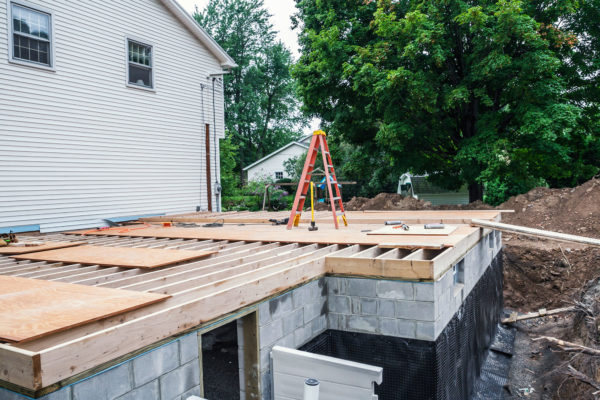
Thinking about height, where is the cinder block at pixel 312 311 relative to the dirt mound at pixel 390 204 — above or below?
below

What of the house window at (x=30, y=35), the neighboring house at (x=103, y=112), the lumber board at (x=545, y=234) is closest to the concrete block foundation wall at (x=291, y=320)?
the lumber board at (x=545, y=234)

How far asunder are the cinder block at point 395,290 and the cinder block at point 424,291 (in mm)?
58

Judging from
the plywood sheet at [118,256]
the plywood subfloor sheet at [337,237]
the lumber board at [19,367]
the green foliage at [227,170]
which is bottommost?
the lumber board at [19,367]

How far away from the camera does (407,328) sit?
3891 mm

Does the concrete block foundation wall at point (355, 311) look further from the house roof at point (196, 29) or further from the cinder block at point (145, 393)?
the house roof at point (196, 29)

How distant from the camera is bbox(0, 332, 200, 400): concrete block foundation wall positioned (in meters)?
2.05

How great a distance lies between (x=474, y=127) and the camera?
1428 centimetres

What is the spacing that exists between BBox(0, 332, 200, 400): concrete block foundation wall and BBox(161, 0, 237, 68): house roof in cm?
1177

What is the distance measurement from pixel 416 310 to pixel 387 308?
0.29 meters

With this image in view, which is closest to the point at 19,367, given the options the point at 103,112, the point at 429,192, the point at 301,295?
the point at 301,295

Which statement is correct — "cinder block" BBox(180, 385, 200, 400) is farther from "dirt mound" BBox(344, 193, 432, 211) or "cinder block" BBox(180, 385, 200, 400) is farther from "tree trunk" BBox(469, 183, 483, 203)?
"tree trunk" BBox(469, 183, 483, 203)

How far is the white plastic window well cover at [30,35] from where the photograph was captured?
8.47 m

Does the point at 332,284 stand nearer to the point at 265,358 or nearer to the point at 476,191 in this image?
the point at 265,358

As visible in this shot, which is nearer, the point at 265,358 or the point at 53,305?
the point at 53,305
